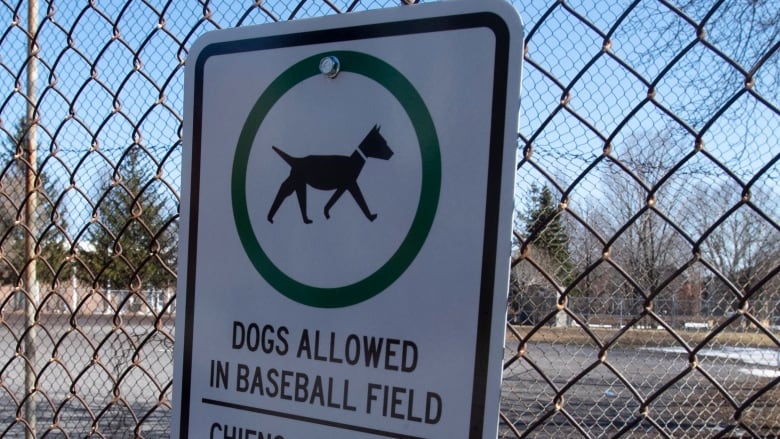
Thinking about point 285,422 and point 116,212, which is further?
point 116,212

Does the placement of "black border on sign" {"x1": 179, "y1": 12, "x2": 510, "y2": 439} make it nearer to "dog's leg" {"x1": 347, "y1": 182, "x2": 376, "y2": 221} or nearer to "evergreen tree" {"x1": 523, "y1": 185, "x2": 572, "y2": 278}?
"dog's leg" {"x1": 347, "y1": 182, "x2": 376, "y2": 221}

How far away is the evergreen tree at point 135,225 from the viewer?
1584 mm

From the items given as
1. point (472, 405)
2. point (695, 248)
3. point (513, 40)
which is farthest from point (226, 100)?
point (695, 248)

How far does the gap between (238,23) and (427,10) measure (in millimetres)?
597

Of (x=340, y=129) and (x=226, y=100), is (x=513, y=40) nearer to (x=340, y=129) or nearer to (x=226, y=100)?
(x=340, y=129)

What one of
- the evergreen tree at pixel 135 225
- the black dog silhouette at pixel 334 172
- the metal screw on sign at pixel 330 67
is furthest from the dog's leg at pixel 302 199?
the evergreen tree at pixel 135 225

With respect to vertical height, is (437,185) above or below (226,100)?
below

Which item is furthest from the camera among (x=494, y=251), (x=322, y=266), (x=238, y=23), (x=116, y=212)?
(x=116, y=212)

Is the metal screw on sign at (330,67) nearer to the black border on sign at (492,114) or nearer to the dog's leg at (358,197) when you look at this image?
the black border on sign at (492,114)

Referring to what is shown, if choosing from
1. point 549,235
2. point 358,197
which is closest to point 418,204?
point 358,197

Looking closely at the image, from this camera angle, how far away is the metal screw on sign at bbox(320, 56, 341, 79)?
1037 millimetres

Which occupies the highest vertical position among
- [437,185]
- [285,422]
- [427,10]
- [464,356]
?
[427,10]

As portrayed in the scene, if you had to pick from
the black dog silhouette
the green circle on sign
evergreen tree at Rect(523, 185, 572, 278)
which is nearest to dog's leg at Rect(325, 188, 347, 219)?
the black dog silhouette

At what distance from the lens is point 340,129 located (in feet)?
3.36
